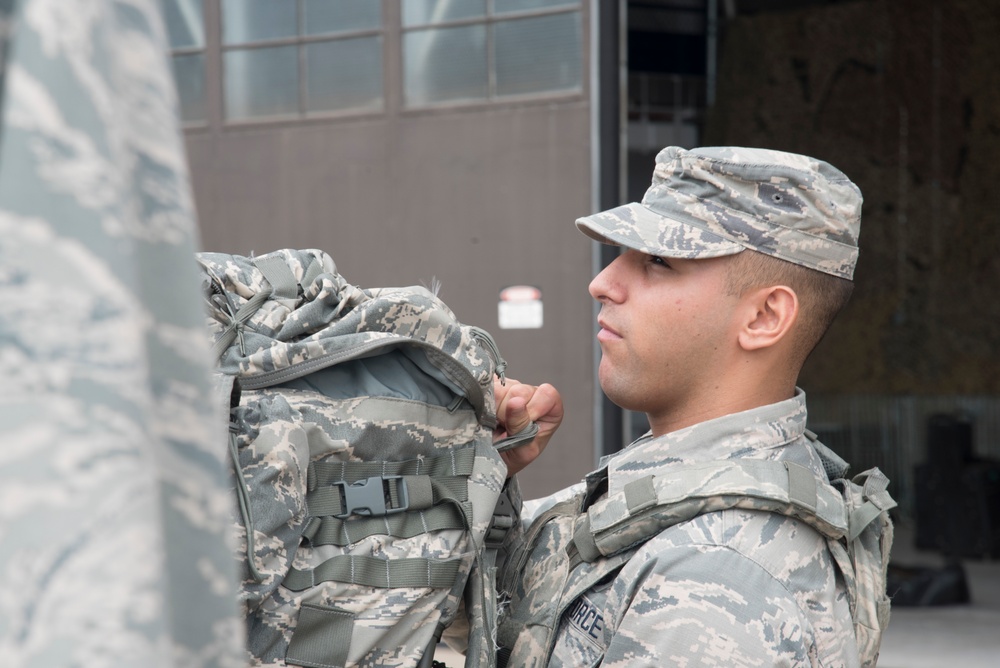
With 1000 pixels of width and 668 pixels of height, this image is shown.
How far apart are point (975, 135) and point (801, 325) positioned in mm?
7872

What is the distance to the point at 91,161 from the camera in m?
0.36

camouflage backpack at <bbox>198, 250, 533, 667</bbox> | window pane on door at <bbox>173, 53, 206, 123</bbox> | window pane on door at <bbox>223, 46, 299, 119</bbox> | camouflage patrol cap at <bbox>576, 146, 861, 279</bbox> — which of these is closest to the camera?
camouflage backpack at <bbox>198, 250, 533, 667</bbox>

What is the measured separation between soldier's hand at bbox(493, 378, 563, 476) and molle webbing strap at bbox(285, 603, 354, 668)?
1.33 ft

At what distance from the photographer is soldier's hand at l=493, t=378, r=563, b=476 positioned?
147 cm

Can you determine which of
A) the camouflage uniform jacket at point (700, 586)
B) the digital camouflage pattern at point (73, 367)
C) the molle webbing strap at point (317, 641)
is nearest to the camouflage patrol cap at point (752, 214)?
the camouflage uniform jacket at point (700, 586)

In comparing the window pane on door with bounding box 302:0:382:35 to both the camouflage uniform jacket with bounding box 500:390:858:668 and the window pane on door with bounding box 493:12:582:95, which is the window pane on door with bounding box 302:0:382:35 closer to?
the window pane on door with bounding box 493:12:582:95

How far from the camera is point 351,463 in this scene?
1196 millimetres

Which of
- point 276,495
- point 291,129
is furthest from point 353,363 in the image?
point 291,129

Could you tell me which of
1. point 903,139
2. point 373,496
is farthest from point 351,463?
point 903,139

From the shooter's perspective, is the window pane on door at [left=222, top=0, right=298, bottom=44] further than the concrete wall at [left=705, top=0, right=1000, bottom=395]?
No

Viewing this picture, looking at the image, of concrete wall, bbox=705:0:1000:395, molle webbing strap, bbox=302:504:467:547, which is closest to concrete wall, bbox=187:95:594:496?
molle webbing strap, bbox=302:504:467:547

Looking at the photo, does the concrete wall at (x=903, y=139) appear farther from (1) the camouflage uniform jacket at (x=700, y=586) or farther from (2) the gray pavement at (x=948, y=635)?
(1) the camouflage uniform jacket at (x=700, y=586)

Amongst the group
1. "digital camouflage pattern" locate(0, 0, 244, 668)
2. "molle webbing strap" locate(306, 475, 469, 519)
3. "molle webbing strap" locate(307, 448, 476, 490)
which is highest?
"digital camouflage pattern" locate(0, 0, 244, 668)

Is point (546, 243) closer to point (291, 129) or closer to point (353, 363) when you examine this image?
point (291, 129)
